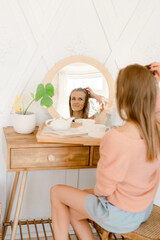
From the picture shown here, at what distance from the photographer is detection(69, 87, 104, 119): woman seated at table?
209cm

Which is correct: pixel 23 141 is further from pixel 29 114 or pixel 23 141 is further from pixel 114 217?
pixel 114 217

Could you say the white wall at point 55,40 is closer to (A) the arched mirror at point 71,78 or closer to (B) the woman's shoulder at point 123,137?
(A) the arched mirror at point 71,78

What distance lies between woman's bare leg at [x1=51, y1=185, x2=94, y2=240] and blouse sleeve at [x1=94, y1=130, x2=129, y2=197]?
0.58 feet

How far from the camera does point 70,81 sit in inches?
81.7

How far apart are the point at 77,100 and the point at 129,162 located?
2.71 feet

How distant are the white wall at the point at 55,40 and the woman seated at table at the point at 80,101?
0.21m

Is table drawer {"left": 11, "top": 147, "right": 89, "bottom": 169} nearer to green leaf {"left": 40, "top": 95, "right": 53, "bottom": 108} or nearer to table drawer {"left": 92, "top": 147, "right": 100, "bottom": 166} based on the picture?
table drawer {"left": 92, "top": 147, "right": 100, "bottom": 166}

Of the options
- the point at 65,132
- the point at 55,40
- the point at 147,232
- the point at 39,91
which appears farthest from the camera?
the point at 55,40

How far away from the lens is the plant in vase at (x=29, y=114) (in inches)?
73.5

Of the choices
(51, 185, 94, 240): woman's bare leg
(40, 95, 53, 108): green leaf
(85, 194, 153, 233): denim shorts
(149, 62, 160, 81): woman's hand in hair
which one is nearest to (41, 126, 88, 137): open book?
(40, 95, 53, 108): green leaf

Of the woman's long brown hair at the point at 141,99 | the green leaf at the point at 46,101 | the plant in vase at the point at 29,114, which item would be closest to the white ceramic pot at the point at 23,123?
the plant in vase at the point at 29,114

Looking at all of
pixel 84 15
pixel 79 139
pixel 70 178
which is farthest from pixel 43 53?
pixel 70 178

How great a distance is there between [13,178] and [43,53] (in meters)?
0.92

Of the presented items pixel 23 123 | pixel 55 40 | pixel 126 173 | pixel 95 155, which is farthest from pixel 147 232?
pixel 55 40
